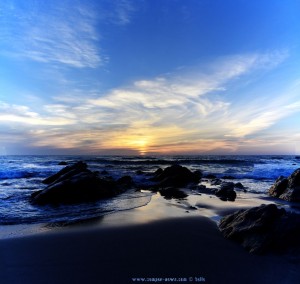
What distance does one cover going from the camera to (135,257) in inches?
197

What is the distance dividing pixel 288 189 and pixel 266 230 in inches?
352

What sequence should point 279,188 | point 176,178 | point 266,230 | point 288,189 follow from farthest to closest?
point 176,178
point 279,188
point 288,189
point 266,230

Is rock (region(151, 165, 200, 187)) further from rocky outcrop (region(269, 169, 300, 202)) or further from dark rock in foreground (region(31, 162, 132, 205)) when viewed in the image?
rocky outcrop (region(269, 169, 300, 202))

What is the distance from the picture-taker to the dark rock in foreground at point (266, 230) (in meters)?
5.40

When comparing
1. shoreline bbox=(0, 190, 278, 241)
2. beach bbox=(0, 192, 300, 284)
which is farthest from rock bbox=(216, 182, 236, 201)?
beach bbox=(0, 192, 300, 284)

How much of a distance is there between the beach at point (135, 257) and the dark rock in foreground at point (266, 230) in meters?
0.27

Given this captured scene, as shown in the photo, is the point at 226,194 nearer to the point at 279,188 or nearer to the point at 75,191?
the point at 279,188

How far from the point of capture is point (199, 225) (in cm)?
734


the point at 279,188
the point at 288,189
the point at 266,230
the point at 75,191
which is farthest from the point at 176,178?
the point at 266,230

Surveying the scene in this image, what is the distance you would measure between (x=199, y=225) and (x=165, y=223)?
989 mm

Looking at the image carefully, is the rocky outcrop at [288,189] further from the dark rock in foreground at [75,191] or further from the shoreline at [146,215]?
the dark rock in foreground at [75,191]

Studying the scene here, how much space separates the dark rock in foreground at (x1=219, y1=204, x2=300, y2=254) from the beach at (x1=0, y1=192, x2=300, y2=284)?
0.89ft

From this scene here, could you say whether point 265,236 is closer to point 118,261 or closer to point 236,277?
point 236,277

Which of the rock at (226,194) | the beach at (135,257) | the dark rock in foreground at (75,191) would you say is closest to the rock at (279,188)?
the rock at (226,194)
